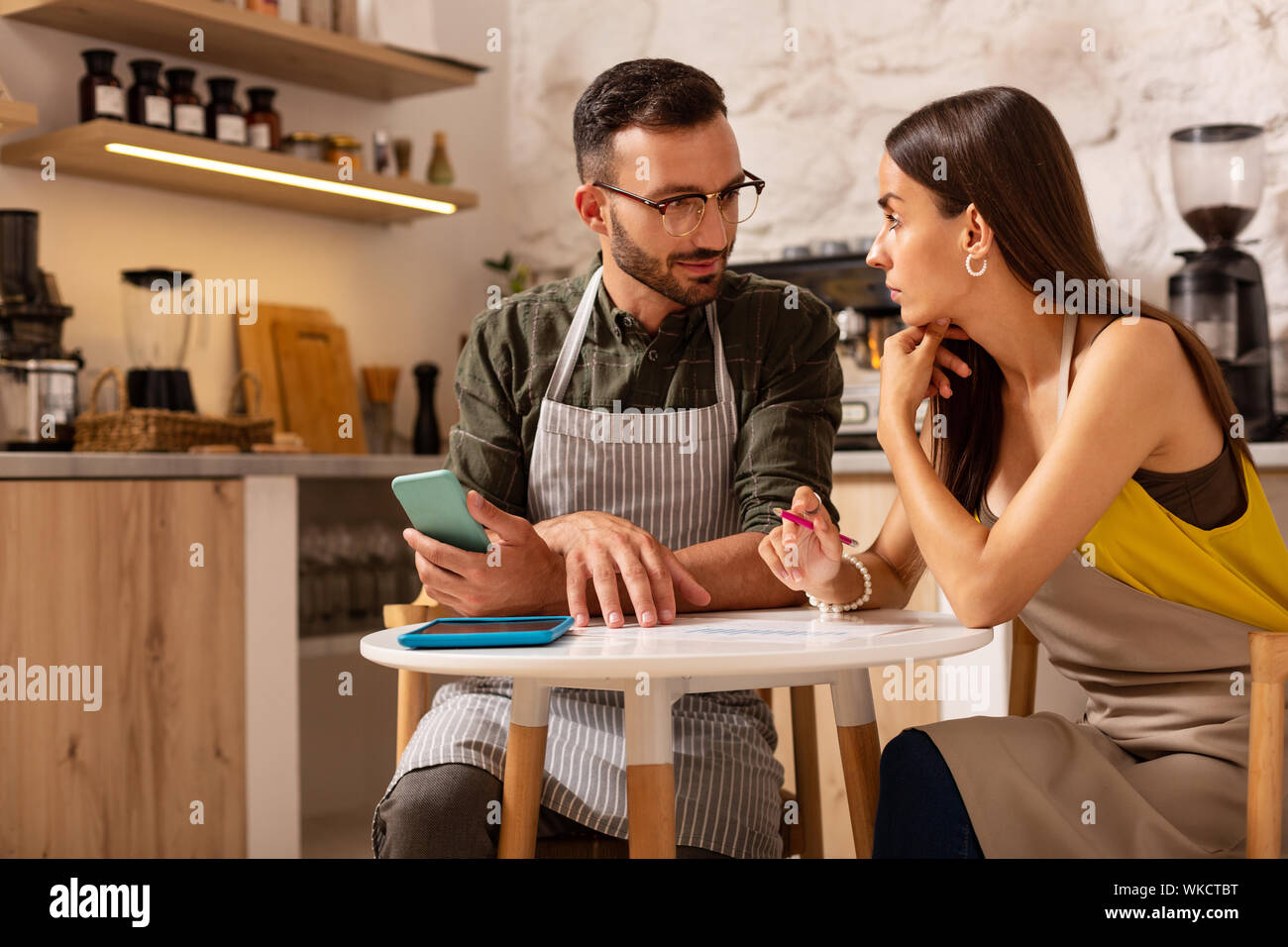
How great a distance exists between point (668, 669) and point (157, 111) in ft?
8.53

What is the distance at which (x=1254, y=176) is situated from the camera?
2.92m

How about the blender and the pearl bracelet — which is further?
the blender

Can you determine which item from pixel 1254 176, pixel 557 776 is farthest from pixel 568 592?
pixel 1254 176

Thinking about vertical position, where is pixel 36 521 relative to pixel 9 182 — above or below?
below

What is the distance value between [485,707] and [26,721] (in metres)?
1.25

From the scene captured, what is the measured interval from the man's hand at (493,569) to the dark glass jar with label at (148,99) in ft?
6.97

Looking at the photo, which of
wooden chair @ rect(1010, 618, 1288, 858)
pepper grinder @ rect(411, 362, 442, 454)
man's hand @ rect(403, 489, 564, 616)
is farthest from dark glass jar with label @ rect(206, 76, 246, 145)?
wooden chair @ rect(1010, 618, 1288, 858)

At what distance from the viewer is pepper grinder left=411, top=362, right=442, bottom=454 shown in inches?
155

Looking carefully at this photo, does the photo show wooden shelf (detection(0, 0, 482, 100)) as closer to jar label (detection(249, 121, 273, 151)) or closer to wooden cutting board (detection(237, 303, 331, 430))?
jar label (detection(249, 121, 273, 151))

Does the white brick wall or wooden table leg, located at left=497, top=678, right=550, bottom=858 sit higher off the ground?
the white brick wall

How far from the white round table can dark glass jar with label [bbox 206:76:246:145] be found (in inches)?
88.9

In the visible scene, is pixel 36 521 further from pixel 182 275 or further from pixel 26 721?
pixel 182 275

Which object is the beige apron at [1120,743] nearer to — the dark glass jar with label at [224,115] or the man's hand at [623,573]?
the man's hand at [623,573]

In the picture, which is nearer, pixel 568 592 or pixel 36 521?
pixel 568 592
